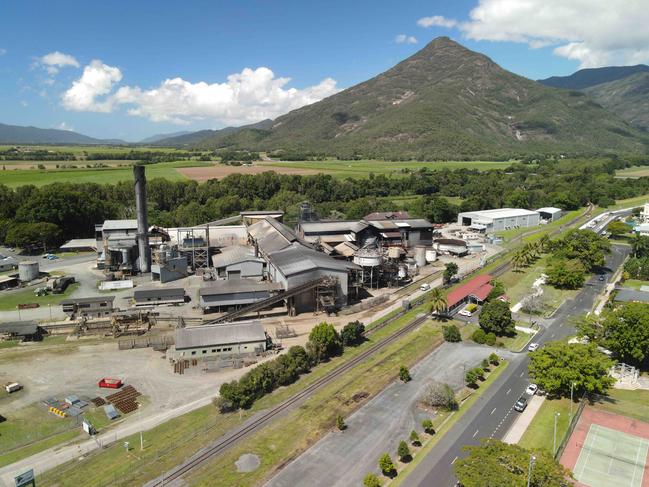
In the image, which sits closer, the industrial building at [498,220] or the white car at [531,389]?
the white car at [531,389]

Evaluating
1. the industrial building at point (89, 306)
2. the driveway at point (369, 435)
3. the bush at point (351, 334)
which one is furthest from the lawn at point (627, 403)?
the industrial building at point (89, 306)

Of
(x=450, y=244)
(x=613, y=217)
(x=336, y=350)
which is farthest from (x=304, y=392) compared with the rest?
(x=613, y=217)

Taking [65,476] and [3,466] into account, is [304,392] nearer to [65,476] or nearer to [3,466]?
[65,476]

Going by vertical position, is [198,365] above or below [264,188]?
below

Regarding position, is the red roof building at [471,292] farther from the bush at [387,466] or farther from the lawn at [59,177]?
the lawn at [59,177]

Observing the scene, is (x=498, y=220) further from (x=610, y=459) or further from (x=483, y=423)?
(x=610, y=459)

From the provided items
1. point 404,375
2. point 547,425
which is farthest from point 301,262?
point 547,425
